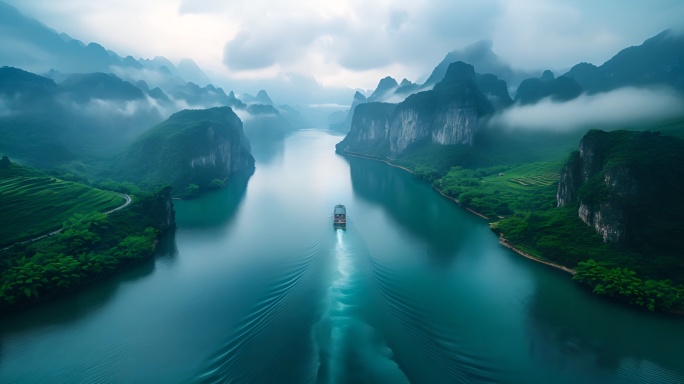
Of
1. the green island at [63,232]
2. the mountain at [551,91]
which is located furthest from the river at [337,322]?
the mountain at [551,91]

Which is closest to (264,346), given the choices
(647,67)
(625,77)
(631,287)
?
(631,287)

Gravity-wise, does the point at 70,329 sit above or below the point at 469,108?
below

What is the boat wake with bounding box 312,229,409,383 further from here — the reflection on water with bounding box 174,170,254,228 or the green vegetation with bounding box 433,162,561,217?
the green vegetation with bounding box 433,162,561,217

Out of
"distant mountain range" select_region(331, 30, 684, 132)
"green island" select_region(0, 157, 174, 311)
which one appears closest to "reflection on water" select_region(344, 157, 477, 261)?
"green island" select_region(0, 157, 174, 311)

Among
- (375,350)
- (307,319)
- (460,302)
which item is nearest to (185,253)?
(307,319)

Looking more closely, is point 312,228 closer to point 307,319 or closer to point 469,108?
point 307,319

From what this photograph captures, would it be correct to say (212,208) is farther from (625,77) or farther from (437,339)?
(625,77)

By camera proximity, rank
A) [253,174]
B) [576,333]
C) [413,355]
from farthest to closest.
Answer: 1. [253,174]
2. [576,333]
3. [413,355]
